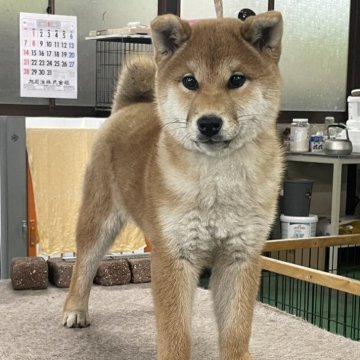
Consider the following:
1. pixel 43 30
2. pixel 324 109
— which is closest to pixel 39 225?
pixel 43 30

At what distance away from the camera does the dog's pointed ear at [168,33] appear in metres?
1.28

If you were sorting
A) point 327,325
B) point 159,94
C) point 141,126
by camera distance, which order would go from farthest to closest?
point 327,325 < point 141,126 < point 159,94

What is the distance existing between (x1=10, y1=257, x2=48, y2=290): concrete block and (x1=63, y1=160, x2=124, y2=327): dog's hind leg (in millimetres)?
392

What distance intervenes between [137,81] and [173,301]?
32.4 inches

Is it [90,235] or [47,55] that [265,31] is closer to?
[90,235]

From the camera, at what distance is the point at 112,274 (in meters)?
2.32

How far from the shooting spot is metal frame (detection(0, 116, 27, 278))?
2.47 meters

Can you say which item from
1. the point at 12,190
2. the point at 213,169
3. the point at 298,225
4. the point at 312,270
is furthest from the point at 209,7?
the point at 213,169

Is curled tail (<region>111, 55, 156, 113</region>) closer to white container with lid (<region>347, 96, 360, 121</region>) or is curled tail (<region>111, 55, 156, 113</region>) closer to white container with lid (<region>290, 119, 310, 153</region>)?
white container with lid (<region>290, 119, 310, 153</region>)

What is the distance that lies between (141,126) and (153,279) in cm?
51

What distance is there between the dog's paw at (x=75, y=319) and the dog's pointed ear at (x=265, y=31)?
1.00 meters

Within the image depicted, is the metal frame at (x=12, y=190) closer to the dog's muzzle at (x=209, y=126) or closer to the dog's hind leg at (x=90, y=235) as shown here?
the dog's hind leg at (x=90, y=235)

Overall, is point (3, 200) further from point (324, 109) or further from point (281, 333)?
point (324, 109)

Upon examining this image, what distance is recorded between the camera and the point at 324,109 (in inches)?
180
